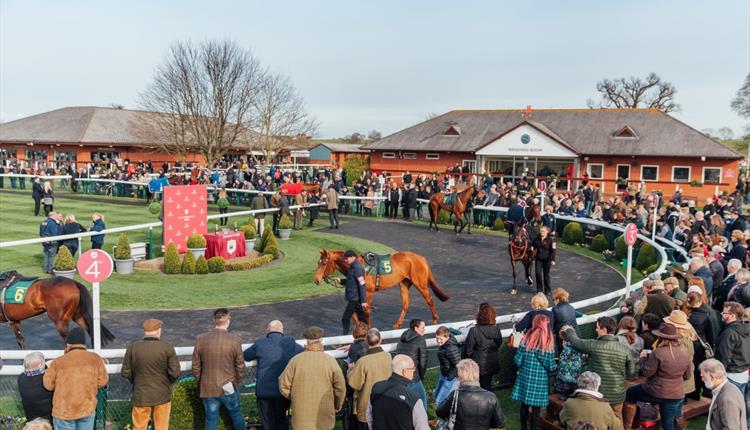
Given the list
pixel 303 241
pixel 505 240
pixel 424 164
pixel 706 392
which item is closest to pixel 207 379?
pixel 706 392

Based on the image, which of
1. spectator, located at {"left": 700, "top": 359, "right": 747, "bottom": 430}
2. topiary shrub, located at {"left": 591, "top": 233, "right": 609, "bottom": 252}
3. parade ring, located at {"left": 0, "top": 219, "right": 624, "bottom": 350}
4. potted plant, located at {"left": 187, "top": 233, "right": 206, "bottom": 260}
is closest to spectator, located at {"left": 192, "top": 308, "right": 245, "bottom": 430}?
parade ring, located at {"left": 0, "top": 219, "right": 624, "bottom": 350}

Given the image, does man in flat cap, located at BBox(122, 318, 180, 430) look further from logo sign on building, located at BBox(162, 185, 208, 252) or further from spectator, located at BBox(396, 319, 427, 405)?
logo sign on building, located at BBox(162, 185, 208, 252)

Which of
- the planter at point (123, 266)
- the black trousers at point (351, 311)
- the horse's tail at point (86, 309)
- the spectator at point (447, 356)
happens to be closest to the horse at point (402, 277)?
the black trousers at point (351, 311)

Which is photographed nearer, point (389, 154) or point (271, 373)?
point (271, 373)

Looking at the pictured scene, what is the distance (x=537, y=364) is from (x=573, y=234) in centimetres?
1548

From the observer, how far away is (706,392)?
8.20m

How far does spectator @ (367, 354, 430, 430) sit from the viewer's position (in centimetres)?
539

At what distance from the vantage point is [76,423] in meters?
6.09

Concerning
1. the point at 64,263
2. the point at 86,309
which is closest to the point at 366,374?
the point at 86,309

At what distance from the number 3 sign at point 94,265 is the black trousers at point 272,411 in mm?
2991

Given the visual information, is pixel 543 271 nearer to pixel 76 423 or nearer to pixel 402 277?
pixel 402 277

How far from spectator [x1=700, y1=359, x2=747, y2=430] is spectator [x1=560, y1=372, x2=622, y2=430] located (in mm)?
1076

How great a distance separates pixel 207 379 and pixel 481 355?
3139mm

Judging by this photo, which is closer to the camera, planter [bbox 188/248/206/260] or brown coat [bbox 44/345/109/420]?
brown coat [bbox 44/345/109/420]
